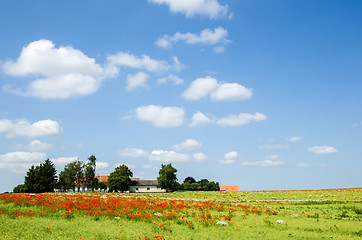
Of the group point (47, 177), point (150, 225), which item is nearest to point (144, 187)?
point (47, 177)

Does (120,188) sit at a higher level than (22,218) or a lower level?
lower

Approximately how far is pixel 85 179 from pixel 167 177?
4317 cm

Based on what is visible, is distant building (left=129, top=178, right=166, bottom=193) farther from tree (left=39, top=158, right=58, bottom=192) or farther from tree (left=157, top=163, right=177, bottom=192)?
tree (left=39, top=158, right=58, bottom=192)

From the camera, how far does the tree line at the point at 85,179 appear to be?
79.0 meters

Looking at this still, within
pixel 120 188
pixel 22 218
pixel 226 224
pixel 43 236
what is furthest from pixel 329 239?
pixel 120 188

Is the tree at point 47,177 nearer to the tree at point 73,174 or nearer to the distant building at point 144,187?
the tree at point 73,174

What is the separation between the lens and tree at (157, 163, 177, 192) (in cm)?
9212

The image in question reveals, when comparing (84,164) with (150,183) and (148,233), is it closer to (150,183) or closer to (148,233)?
(150,183)

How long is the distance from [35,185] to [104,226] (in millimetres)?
73592

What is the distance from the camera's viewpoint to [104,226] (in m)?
17.0

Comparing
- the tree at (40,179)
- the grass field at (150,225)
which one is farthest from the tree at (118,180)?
the grass field at (150,225)

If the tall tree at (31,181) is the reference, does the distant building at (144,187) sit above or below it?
below

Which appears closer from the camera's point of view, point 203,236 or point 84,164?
point 203,236

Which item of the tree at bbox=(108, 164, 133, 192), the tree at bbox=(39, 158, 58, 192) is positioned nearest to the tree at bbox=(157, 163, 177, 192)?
the tree at bbox=(108, 164, 133, 192)
